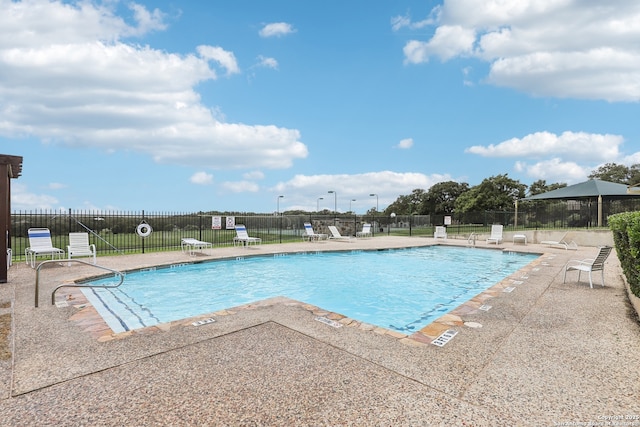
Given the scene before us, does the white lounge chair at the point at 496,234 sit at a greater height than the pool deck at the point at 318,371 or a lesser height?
greater

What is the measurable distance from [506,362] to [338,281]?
5.95 meters

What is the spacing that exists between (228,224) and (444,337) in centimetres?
1136

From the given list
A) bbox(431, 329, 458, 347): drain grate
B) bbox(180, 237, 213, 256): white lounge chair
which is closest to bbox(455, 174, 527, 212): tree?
bbox(180, 237, 213, 256): white lounge chair

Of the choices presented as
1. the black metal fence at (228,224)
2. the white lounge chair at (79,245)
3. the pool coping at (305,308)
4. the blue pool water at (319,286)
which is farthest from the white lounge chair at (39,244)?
the pool coping at (305,308)

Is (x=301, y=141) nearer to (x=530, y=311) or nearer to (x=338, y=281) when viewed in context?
(x=338, y=281)

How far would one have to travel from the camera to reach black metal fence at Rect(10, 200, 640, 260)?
37.2ft

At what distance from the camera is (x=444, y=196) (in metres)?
51.2

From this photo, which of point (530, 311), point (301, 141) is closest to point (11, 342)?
point (530, 311)

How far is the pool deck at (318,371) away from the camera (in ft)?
7.01

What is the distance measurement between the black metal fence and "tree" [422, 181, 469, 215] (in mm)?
27348

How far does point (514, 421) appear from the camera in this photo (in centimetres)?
208

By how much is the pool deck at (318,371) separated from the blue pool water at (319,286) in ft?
4.90

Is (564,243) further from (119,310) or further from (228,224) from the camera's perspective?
(119,310)

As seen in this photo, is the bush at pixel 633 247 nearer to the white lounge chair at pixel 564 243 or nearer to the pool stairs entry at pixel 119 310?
the pool stairs entry at pixel 119 310
